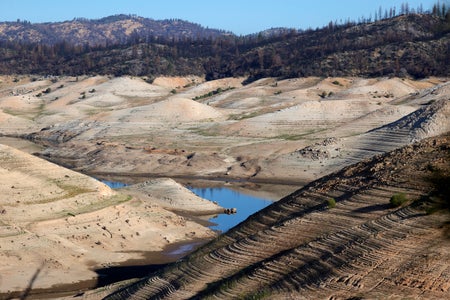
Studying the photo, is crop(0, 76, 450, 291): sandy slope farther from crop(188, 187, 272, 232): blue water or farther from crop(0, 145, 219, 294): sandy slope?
crop(188, 187, 272, 232): blue water

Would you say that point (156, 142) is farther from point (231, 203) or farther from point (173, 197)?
point (173, 197)

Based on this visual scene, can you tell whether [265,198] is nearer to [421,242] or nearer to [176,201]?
[176,201]

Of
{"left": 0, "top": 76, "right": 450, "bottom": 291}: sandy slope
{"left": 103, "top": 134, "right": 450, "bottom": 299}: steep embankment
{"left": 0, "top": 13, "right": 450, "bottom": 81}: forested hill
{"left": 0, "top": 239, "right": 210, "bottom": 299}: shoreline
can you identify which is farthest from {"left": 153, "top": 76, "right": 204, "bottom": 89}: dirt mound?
{"left": 103, "top": 134, "right": 450, "bottom": 299}: steep embankment

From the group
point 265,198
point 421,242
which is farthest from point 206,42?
point 421,242

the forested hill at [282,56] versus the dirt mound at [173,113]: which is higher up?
the forested hill at [282,56]

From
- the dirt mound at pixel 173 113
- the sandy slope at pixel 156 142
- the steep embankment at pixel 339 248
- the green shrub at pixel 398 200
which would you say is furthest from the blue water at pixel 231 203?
the dirt mound at pixel 173 113

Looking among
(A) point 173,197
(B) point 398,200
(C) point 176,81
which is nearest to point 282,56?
(C) point 176,81

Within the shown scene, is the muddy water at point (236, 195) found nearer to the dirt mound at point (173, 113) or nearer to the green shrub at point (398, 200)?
the green shrub at point (398, 200)
